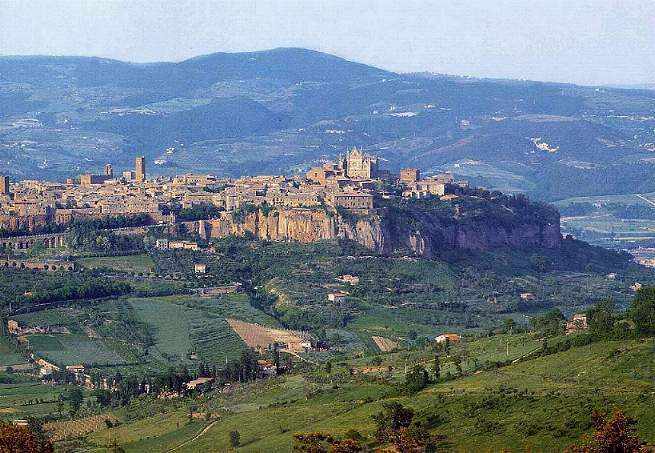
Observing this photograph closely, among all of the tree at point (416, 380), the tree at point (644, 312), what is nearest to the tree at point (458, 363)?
the tree at point (416, 380)

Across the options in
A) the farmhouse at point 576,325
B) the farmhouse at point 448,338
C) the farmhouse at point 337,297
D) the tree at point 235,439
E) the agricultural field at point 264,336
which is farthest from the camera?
the farmhouse at point 337,297

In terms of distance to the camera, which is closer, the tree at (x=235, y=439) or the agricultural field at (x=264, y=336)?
the tree at (x=235, y=439)

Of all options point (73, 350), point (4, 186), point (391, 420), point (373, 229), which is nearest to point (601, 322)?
point (391, 420)

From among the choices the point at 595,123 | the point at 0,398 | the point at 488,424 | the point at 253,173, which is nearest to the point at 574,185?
the point at 253,173

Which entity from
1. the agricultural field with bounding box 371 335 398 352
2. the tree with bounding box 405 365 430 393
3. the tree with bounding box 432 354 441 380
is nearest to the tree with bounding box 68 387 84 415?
the tree with bounding box 405 365 430 393

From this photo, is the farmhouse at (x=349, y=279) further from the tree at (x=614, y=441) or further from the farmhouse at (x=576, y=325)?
the tree at (x=614, y=441)

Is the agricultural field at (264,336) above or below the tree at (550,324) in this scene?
below

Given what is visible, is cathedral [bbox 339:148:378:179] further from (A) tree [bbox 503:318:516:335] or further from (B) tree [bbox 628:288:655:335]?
(B) tree [bbox 628:288:655:335]
